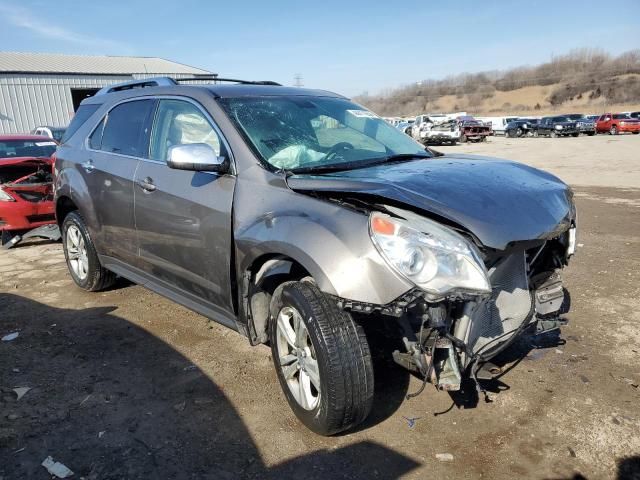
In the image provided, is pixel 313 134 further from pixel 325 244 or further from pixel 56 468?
pixel 56 468

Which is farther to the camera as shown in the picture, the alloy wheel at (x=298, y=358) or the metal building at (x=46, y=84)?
the metal building at (x=46, y=84)

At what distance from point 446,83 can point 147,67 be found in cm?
9361

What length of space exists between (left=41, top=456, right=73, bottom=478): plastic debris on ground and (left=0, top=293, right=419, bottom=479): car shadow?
3 centimetres

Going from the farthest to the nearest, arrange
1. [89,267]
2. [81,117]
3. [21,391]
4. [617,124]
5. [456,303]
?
[617,124] < [81,117] < [89,267] < [21,391] < [456,303]

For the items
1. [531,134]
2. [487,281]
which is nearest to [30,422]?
[487,281]

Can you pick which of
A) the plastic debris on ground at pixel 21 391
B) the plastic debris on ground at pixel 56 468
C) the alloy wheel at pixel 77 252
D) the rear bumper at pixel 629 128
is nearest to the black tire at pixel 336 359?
the plastic debris on ground at pixel 56 468

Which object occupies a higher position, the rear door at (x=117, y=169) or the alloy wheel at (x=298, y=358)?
the rear door at (x=117, y=169)

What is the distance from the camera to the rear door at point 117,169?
13.0 feet

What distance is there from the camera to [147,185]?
3.68m

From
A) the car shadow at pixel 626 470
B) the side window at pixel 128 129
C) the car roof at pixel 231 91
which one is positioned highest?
the car roof at pixel 231 91

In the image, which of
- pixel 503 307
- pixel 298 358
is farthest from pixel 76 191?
pixel 503 307

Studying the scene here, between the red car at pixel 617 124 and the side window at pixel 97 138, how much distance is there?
125 feet

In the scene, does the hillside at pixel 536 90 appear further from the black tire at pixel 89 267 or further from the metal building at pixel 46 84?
the black tire at pixel 89 267

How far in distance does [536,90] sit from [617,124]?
6112cm
